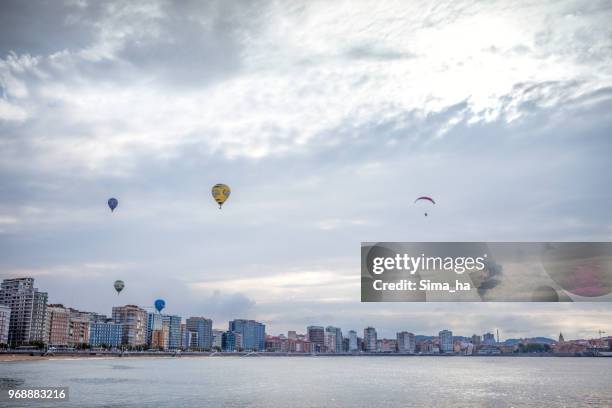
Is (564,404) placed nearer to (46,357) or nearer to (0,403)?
(0,403)

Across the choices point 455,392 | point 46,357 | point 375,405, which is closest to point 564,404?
point 455,392

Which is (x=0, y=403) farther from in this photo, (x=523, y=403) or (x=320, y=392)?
(x=523, y=403)

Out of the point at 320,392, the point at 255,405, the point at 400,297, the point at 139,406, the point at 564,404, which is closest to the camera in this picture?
the point at 400,297

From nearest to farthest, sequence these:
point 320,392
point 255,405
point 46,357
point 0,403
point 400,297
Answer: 1. point 400,297
2. point 0,403
3. point 255,405
4. point 320,392
5. point 46,357

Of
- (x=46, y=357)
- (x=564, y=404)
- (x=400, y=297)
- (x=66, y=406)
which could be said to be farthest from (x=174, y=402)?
(x=46, y=357)

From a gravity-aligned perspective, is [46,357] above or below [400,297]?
below

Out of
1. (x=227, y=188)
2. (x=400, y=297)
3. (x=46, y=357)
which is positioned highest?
(x=227, y=188)

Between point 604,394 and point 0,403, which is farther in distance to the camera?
point 604,394
